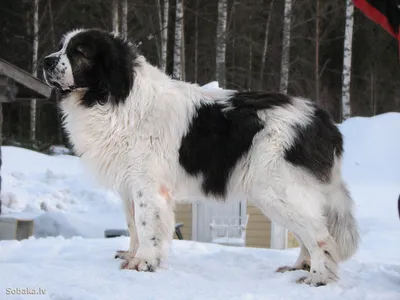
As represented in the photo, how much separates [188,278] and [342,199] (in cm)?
135

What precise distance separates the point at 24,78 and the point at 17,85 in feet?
1.38

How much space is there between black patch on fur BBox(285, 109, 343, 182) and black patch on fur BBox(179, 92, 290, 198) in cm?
29

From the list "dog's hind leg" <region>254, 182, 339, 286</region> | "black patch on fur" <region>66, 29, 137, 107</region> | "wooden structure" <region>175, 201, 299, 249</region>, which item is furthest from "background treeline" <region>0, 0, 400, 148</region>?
"dog's hind leg" <region>254, 182, 339, 286</region>

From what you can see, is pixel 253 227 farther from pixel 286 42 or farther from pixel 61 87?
pixel 286 42

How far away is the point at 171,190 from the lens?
474 cm

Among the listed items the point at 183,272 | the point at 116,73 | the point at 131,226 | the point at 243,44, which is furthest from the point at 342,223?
the point at 243,44

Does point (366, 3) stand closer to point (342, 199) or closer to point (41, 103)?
point (342, 199)

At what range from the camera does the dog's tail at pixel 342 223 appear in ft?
15.0

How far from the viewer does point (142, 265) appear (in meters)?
4.52

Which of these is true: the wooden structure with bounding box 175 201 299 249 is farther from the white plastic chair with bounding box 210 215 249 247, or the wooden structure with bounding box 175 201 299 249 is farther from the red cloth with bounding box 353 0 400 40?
the red cloth with bounding box 353 0 400 40

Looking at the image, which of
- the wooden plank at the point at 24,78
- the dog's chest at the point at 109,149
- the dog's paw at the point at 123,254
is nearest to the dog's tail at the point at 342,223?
the dog's chest at the point at 109,149

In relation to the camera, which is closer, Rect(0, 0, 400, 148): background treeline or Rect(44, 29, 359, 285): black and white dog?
Rect(44, 29, 359, 285): black and white dog

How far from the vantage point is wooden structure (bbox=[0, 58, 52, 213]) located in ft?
29.7

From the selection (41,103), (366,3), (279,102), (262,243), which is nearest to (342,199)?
(279,102)
